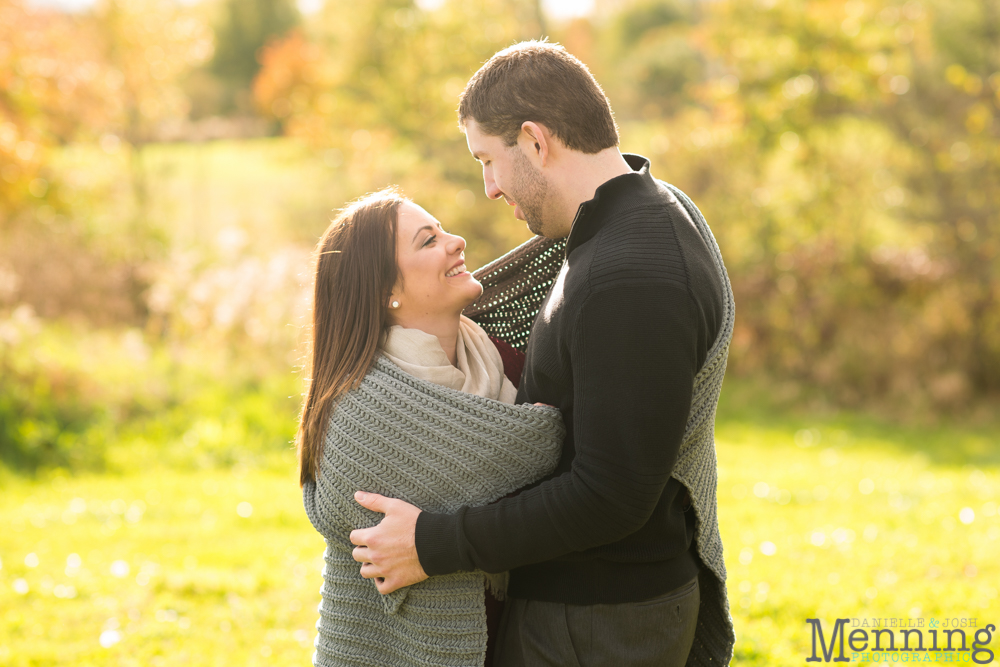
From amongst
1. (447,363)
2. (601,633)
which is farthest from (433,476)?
(601,633)

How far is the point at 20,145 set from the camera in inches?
338

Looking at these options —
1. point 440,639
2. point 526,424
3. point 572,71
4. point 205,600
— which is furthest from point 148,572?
point 572,71

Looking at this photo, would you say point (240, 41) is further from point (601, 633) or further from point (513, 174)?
point (601, 633)

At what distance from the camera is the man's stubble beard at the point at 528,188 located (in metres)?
2.07

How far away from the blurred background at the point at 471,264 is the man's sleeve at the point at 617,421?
256cm

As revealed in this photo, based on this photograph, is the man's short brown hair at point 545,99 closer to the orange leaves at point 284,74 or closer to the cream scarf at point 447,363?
the cream scarf at point 447,363

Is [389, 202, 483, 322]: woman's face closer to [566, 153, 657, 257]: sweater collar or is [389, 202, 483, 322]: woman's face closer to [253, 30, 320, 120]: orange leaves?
[566, 153, 657, 257]: sweater collar

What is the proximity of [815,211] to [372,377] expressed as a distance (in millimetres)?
10414

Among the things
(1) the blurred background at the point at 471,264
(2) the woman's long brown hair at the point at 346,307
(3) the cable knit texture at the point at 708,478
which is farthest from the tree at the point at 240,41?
(3) the cable knit texture at the point at 708,478

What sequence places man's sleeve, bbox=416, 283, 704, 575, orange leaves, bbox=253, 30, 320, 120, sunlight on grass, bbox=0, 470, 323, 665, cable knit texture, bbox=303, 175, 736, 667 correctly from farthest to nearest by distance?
orange leaves, bbox=253, 30, 320, 120 → sunlight on grass, bbox=0, 470, 323, 665 → cable knit texture, bbox=303, 175, 736, 667 → man's sleeve, bbox=416, 283, 704, 575

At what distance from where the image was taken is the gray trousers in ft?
6.26

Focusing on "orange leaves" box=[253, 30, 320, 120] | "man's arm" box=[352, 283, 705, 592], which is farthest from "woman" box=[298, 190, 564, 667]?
"orange leaves" box=[253, 30, 320, 120]

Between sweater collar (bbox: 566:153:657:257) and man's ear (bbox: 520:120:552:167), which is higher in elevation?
man's ear (bbox: 520:120:552:167)

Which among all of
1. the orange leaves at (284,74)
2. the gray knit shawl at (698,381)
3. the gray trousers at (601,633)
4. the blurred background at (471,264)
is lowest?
the gray trousers at (601,633)
